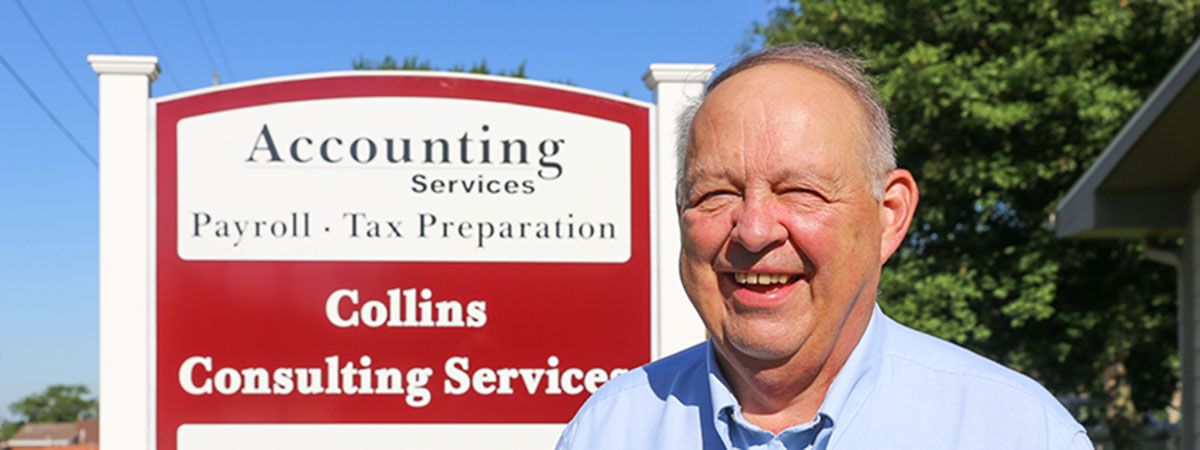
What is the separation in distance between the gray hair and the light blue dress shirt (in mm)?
234

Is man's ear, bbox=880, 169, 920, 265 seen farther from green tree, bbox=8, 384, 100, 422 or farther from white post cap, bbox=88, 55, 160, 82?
green tree, bbox=8, 384, 100, 422

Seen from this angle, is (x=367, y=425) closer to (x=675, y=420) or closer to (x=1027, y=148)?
(x=675, y=420)

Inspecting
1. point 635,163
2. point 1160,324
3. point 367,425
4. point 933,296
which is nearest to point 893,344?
point 635,163

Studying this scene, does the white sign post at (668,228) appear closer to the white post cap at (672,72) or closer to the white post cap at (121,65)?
the white post cap at (672,72)

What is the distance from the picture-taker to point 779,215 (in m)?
1.35

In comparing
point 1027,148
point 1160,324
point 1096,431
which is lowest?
point 1096,431

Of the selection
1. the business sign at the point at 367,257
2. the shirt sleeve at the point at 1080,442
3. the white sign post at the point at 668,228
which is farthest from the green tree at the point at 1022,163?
the shirt sleeve at the point at 1080,442

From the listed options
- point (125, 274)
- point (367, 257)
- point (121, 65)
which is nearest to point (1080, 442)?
point (367, 257)

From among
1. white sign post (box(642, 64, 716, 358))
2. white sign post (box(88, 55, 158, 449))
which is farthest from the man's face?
white sign post (box(88, 55, 158, 449))

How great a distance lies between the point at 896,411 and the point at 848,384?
79mm

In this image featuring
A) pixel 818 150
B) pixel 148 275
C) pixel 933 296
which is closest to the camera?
pixel 818 150

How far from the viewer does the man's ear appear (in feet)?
4.83

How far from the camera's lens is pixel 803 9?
13.9 meters

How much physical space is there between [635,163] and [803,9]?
11.3m
